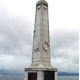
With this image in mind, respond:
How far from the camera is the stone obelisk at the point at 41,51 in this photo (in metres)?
15.0

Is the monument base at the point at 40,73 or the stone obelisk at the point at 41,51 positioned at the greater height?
the stone obelisk at the point at 41,51

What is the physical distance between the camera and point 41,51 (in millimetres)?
16094

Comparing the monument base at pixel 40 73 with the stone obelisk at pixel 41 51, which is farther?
the stone obelisk at pixel 41 51

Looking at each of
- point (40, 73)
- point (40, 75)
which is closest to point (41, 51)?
point (40, 73)

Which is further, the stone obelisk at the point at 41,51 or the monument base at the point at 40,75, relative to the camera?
the stone obelisk at the point at 41,51

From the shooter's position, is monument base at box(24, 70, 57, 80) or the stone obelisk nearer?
monument base at box(24, 70, 57, 80)

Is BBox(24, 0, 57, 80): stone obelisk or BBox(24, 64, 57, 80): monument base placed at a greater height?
BBox(24, 0, 57, 80): stone obelisk

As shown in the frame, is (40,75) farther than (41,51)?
No

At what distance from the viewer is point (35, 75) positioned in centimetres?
1494

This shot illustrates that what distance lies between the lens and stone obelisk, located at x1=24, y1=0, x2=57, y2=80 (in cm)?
1496

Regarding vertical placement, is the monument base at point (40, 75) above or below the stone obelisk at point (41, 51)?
below

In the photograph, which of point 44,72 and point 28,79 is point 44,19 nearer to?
point 44,72

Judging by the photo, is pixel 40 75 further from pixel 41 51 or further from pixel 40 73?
pixel 41 51

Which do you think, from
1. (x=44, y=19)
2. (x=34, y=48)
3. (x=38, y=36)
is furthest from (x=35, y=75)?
(x=44, y=19)
